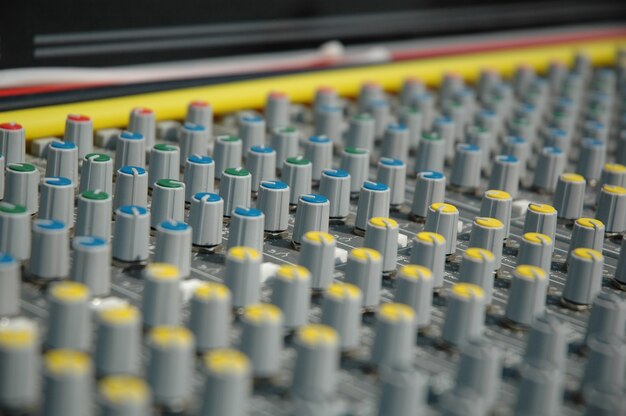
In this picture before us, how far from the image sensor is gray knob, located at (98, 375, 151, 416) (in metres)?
0.96

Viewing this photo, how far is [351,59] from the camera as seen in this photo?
2723 mm

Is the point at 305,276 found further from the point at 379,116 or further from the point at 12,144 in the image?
the point at 379,116

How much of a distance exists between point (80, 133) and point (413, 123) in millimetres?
716

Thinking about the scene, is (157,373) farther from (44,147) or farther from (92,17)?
(92,17)

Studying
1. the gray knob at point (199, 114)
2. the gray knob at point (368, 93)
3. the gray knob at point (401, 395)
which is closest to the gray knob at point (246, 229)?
the gray knob at point (401, 395)

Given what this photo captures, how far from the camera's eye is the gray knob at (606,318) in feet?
4.37

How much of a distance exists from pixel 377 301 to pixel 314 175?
581 mm

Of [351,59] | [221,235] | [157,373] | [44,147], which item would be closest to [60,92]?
[44,147]

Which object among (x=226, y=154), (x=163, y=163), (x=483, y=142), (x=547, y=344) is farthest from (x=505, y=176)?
(x=547, y=344)

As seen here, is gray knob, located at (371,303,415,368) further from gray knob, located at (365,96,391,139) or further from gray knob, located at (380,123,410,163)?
gray knob, located at (365,96,391,139)

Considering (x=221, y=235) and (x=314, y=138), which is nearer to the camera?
(x=221, y=235)

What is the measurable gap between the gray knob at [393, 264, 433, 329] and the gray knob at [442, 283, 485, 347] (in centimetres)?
3

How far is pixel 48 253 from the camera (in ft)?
4.26

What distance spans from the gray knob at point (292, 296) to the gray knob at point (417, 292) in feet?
0.41
